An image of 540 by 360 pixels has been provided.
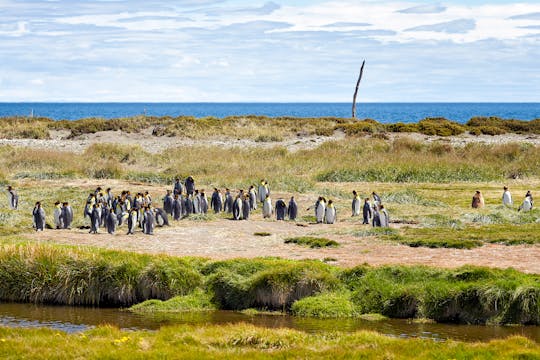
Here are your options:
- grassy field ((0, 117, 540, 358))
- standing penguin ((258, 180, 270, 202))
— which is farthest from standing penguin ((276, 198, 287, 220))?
standing penguin ((258, 180, 270, 202))

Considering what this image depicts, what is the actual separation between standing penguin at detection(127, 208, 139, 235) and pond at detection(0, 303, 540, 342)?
8.52m

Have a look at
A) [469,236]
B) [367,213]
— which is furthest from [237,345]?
[367,213]

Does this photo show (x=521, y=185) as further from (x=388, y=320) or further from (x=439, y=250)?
(x=388, y=320)

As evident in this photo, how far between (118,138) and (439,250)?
157 feet

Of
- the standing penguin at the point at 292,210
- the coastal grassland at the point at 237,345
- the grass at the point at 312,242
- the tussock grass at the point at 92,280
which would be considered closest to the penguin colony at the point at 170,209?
the standing penguin at the point at 292,210

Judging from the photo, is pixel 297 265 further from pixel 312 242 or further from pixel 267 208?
pixel 267 208

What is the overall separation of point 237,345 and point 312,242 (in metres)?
10.8

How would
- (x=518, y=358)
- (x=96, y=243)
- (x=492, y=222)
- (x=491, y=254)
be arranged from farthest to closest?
(x=492, y=222) < (x=96, y=243) < (x=491, y=254) < (x=518, y=358)

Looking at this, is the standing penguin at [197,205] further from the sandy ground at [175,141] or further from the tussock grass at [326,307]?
the sandy ground at [175,141]

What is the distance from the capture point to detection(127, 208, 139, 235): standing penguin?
1113 inches

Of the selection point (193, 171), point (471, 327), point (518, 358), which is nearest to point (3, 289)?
point (471, 327)

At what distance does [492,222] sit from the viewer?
98.0 ft

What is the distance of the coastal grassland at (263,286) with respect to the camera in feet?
59.8

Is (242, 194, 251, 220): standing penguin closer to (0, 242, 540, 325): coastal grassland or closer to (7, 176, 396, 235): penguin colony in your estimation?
(7, 176, 396, 235): penguin colony
